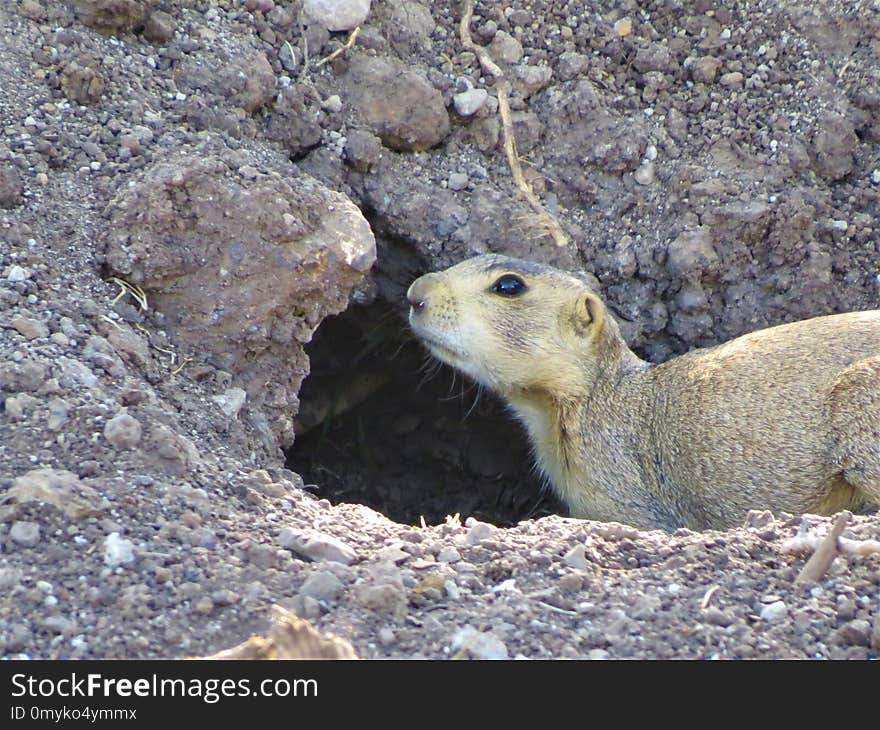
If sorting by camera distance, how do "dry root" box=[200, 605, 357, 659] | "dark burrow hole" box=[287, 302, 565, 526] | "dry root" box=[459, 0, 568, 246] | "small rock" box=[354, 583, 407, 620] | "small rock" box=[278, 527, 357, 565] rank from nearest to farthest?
"dry root" box=[200, 605, 357, 659] → "small rock" box=[354, 583, 407, 620] → "small rock" box=[278, 527, 357, 565] → "dry root" box=[459, 0, 568, 246] → "dark burrow hole" box=[287, 302, 565, 526]

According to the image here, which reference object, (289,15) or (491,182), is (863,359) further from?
(289,15)

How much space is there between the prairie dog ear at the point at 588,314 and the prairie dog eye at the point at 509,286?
383 mm

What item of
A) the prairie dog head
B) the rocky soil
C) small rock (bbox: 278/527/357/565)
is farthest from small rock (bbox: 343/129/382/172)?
small rock (bbox: 278/527/357/565)

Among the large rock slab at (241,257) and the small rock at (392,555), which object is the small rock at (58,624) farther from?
the large rock slab at (241,257)

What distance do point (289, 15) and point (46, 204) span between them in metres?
2.24

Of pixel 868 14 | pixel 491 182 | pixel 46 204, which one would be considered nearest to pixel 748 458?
pixel 491 182

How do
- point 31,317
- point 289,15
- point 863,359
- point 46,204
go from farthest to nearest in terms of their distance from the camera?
1. point 289,15
2. point 863,359
3. point 46,204
4. point 31,317

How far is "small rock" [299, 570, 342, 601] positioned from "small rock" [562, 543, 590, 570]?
Answer: 903 mm

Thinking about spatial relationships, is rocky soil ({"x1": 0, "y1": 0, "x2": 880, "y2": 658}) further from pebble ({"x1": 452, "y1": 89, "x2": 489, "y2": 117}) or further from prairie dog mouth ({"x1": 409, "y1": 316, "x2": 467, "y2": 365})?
prairie dog mouth ({"x1": 409, "y1": 316, "x2": 467, "y2": 365})

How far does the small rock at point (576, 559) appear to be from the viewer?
4559 mm

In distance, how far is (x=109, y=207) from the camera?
A: 609cm

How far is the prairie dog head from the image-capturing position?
23.8ft

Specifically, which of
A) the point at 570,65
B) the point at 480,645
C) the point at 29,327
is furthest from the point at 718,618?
the point at 570,65

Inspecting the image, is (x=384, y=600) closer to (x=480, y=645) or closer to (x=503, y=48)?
(x=480, y=645)
